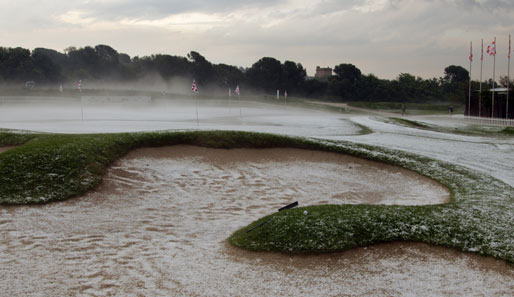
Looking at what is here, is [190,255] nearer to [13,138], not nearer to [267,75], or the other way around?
[13,138]

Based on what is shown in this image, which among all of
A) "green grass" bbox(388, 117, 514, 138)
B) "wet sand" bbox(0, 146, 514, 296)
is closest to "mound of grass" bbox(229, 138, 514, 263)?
"wet sand" bbox(0, 146, 514, 296)

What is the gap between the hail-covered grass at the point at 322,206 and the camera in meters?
9.70

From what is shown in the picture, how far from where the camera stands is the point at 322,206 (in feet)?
39.4

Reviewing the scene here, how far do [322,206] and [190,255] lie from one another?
4241mm

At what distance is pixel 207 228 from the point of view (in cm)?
1130

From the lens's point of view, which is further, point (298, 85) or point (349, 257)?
point (298, 85)

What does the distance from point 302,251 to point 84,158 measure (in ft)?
31.3

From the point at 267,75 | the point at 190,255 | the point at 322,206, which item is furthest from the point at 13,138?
the point at 267,75

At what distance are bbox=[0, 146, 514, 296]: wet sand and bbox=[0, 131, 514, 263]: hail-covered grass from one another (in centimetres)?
41

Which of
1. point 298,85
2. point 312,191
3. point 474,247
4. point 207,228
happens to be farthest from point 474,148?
point 298,85

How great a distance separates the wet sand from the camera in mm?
7777

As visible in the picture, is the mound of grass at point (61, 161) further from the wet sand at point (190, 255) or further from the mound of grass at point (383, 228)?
the mound of grass at point (383, 228)

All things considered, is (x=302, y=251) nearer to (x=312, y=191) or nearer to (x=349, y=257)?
(x=349, y=257)

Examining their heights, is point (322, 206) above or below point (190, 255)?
above
